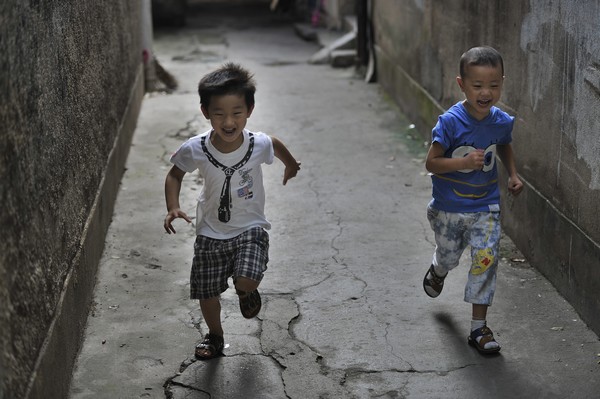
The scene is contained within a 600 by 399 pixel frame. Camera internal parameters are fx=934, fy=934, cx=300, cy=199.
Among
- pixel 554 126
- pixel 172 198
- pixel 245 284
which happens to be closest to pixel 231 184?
pixel 172 198

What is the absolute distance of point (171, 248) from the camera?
236 inches

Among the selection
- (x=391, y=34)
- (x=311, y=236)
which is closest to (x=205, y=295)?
(x=311, y=236)

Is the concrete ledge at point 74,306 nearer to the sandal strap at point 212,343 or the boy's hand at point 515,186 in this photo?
the sandal strap at point 212,343

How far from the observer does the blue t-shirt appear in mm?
4539

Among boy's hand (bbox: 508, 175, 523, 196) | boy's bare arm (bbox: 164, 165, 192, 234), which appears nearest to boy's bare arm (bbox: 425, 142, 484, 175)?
boy's hand (bbox: 508, 175, 523, 196)

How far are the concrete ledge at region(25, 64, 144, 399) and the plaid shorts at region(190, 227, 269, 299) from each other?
590mm

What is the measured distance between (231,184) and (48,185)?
83cm

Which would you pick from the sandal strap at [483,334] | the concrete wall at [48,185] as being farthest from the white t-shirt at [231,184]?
the sandal strap at [483,334]

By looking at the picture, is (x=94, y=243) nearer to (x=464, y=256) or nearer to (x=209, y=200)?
(x=209, y=200)

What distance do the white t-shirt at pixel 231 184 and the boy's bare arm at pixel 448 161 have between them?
82cm

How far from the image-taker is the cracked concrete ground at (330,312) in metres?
4.22

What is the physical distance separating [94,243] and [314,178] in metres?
2.51

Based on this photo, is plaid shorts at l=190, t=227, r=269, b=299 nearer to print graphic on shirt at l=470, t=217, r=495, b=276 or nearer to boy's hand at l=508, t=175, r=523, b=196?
print graphic on shirt at l=470, t=217, r=495, b=276

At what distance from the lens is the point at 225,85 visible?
164 inches
